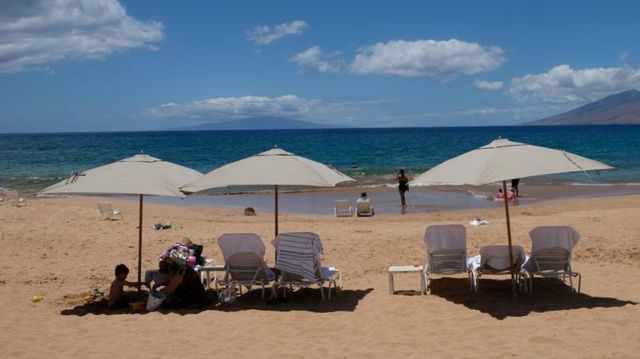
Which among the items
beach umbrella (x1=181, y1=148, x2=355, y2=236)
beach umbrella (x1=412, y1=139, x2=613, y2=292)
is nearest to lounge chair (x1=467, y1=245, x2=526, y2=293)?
beach umbrella (x1=412, y1=139, x2=613, y2=292)

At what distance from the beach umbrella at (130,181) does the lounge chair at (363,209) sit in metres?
11.1

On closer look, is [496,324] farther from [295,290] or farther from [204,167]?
[204,167]

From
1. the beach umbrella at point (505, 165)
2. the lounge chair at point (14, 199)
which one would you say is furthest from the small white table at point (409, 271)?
the lounge chair at point (14, 199)

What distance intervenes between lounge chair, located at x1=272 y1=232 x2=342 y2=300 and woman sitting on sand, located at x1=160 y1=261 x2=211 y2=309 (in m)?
1.06

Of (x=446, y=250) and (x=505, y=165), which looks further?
(x=446, y=250)

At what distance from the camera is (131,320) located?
24.7 ft

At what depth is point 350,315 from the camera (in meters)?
7.58

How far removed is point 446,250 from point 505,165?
67.4 inches

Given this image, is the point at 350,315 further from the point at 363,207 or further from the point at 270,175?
the point at 363,207

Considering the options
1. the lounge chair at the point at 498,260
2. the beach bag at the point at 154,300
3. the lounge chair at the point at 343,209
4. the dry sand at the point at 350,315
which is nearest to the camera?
the dry sand at the point at 350,315

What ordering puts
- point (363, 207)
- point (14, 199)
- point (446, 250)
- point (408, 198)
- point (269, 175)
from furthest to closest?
point (408, 198), point (14, 199), point (363, 207), point (446, 250), point (269, 175)

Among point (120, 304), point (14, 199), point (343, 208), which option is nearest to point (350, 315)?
point (120, 304)

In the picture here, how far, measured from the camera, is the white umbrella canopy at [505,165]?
7.16 m

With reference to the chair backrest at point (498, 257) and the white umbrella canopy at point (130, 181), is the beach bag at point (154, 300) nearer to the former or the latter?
the white umbrella canopy at point (130, 181)
